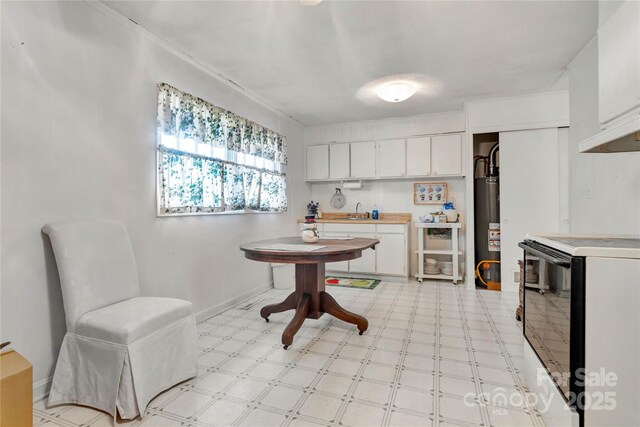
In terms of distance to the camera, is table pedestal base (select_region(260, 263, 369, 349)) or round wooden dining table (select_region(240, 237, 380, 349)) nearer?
round wooden dining table (select_region(240, 237, 380, 349))

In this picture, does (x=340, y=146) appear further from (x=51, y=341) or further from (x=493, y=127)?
(x=51, y=341)

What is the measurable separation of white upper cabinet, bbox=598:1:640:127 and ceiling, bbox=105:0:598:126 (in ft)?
3.00

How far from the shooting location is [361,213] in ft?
17.5

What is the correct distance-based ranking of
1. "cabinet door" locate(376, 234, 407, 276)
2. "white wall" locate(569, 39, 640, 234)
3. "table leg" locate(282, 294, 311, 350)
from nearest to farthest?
"white wall" locate(569, 39, 640, 234) → "table leg" locate(282, 294, 311, 350) → "cabinet door" locate(376, 234, 407, 276)

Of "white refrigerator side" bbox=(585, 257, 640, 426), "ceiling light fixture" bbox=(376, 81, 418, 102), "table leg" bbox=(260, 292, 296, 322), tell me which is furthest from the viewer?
"ceiling light fixture" bbox=(376, 81, 418, 102)

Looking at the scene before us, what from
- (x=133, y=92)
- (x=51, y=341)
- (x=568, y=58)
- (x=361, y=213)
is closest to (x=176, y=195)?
(x=133, y=92)

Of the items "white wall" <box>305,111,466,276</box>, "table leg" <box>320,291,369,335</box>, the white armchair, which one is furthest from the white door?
the white armchair

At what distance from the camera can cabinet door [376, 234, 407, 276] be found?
15.1ft

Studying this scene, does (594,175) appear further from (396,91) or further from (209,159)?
(209,159)

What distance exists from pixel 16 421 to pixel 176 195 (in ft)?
5.77

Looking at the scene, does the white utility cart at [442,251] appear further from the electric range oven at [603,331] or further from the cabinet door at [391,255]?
the electric range oven at [603,331]

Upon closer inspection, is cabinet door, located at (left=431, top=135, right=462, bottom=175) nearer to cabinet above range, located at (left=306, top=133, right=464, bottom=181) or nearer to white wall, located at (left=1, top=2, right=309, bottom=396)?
cabinet above range, located at (left=306, top=133, right=464, bottom=181)

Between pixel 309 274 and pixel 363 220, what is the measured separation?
2.20 meters

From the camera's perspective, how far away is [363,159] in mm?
5066
